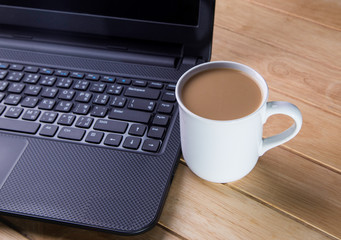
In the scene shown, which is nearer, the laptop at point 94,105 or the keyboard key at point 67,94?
the laptop at point 94,105

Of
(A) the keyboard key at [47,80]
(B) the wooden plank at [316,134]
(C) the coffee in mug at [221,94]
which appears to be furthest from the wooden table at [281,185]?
(A) the keyboard key at [47,80]

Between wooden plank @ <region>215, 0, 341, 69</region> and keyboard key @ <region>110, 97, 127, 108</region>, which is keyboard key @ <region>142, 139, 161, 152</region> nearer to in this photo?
keyboard key @ <region>110, 97, 127, 108</region>

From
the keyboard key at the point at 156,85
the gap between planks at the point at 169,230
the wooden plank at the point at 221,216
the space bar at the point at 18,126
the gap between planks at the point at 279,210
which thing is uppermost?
the keyboard key at the point at 156,85

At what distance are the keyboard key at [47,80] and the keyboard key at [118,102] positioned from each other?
103 millimetres

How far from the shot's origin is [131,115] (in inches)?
20.0

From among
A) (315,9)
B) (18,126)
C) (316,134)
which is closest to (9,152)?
(18,126)

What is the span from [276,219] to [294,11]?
442 mm

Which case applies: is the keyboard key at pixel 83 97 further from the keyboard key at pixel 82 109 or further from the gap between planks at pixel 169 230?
the gap between planks at pixel 169 230

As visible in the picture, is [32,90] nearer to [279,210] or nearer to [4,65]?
[4,65]

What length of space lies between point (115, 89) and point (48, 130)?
0.11 m

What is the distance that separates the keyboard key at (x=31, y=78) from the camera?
1.86 ft

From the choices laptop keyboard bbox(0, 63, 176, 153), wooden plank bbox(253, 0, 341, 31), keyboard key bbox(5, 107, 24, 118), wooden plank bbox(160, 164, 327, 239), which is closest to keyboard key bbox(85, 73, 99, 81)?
laptop keyboard bbox(0, 63, 176, 153)

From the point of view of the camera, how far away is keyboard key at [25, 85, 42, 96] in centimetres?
55

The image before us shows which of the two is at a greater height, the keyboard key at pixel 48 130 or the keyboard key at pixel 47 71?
the keyboard key at pixel 47 71
